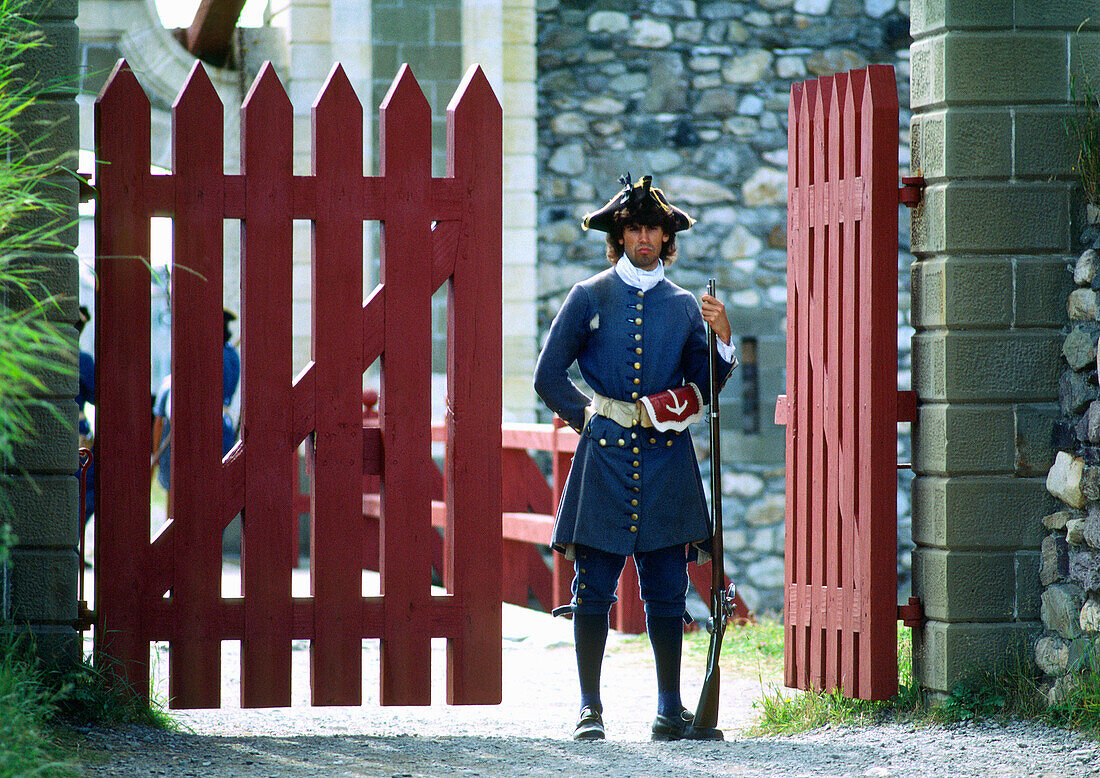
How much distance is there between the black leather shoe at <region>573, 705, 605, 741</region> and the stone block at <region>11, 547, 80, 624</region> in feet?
4.59

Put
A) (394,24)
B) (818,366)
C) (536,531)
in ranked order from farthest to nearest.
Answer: (394,24) → (536,531) → (818,366)

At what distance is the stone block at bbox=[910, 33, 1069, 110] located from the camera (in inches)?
144

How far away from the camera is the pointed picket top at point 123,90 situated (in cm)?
364

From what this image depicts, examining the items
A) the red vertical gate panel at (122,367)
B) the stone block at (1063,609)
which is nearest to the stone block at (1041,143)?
the stone block at (1063,609)

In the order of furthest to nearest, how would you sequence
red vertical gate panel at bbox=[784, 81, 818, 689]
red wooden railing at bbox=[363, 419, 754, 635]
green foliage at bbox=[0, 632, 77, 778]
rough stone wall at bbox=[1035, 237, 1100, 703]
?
red wooden railing at bbox=[363, 419, 754, 635] < red vertical gate panel at bbox=[784, 81, 818, 689] < rough stone wall at bbox=[1035, 237, 1100, 703] < green foliage at bbox=[0, 632, 77, 778]

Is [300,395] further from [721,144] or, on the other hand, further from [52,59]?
[721,144]

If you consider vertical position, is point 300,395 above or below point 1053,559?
above

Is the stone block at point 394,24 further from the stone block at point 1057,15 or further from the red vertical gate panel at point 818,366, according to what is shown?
the stone block at point 1057,15

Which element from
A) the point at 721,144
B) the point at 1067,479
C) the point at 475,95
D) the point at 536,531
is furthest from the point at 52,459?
the point at 721,144

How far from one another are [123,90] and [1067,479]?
2729mm

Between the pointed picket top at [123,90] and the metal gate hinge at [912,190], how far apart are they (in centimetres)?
210

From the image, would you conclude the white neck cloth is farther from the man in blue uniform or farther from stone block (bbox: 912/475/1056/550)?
stone block (bbox: 912/475/1056/550)

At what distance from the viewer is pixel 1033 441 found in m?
3.68

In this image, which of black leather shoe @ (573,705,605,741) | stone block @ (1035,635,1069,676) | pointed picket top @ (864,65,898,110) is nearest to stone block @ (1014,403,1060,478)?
stone block @ (1035,635,1069,676)
